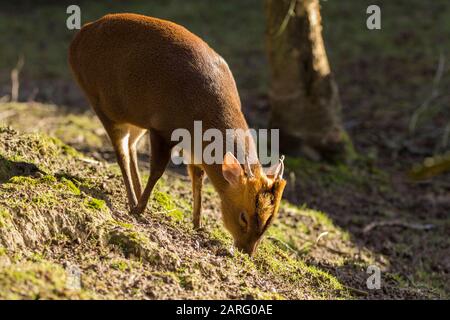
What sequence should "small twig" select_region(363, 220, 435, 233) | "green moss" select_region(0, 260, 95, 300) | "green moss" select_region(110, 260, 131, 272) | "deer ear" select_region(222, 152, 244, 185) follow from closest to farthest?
"green moss" select_region(0, 260, 95, 300)
"green moss" select_region(110, 260, 131, 272)
"deer ear" select_region(222, 152, 244, 185)
"small twig" select_region(363, 220, 435, 233)

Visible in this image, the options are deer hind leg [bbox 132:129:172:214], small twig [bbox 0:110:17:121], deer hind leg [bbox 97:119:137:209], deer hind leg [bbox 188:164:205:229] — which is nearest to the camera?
deer hind leg [bbox 132:129:172:214]

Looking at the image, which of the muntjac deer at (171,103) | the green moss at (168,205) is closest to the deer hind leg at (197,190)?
the muntjac deer at (171,103)

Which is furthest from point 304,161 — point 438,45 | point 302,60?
point 438,45

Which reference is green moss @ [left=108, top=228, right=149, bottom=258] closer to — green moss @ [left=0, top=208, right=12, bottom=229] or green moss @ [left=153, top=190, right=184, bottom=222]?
green moss @ [left=0, top=208, right=12, bottom=229]

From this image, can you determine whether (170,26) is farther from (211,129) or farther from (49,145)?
(49,145)

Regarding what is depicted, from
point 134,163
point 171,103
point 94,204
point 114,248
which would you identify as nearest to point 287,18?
point 134,163

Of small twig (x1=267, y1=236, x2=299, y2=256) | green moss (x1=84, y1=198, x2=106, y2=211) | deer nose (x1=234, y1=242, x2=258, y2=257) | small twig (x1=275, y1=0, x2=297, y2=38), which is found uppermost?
small twig (x1=275, y1=0, x2=297, y2=38)

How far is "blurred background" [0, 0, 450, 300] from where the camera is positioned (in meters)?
9.12

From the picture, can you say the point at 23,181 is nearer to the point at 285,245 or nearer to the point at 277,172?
the point at 277,172

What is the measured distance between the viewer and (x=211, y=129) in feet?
20.3

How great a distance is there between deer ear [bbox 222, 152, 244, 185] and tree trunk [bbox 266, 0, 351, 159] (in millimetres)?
4015

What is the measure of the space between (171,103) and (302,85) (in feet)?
13.1

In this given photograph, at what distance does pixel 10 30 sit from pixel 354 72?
746cm

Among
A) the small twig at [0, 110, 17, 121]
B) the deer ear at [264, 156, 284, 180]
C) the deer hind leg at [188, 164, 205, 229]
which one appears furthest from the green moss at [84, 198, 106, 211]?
the small twig at [0, 110, 17, 121]
